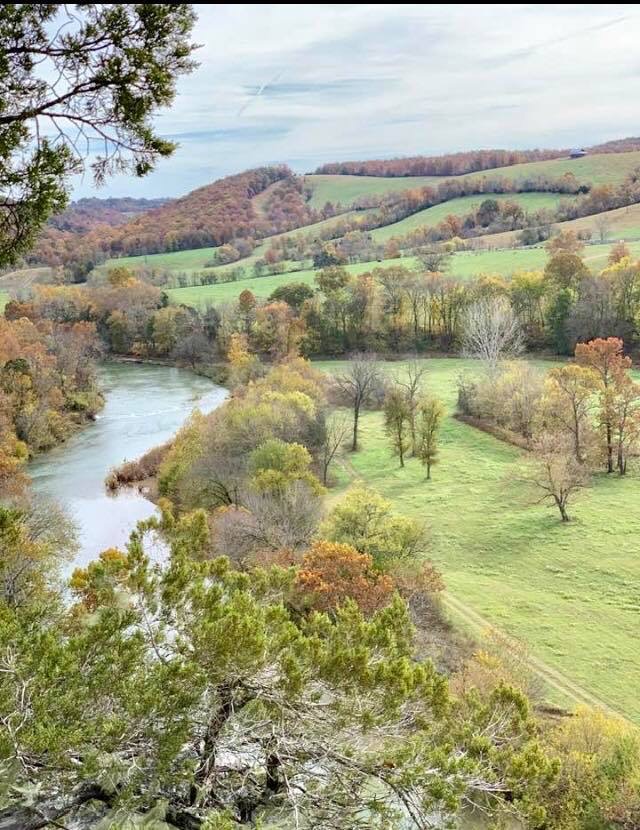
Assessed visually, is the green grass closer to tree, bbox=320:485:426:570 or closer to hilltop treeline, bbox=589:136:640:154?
hilltop treeline, bbox=589:136:640:154

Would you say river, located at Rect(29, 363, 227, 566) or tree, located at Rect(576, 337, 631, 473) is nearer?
river, located at Rect(29, 363, 227, 566)

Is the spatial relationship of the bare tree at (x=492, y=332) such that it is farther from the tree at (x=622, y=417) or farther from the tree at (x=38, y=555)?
the tree at (x=38, y=555)

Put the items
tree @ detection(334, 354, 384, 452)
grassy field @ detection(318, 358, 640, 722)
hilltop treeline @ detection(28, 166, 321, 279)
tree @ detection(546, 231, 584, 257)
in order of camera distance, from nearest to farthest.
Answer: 1. grassy field @ detection(318, 358, 640, 722)
2. tree @ detection(334, 354, 384, 452)
3. tree @ detection(546, 231, 584, 257)
4. hilltop treeline @ detection(28, 166, 321, 279)

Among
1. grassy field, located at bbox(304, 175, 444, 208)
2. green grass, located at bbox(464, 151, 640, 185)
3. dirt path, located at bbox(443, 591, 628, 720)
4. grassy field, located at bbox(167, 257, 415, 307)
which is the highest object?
grassy field, located at bbox(304, 175, 444, 208)

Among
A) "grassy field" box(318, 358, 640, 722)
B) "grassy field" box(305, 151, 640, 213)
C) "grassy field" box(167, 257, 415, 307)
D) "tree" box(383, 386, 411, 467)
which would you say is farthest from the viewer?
"grassy field" box(305, 151, 640, 213)

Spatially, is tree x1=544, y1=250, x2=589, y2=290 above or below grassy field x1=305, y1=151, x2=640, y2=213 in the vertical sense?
below

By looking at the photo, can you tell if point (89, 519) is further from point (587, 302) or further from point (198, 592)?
point (587, 302)

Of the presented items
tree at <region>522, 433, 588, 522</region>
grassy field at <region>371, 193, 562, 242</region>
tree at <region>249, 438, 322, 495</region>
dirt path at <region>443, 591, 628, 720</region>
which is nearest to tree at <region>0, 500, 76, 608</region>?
tree at <region>249, 438, 322, 495</region>

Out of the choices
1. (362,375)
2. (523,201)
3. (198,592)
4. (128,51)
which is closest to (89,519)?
(362,375)

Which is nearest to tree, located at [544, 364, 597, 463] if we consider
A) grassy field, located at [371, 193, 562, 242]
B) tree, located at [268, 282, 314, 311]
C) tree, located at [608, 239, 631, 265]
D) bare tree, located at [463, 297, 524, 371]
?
bare tree, located at [463, 297, 524, 371]
